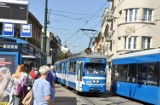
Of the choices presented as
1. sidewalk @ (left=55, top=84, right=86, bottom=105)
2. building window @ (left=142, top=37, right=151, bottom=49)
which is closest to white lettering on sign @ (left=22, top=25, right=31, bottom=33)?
sidewalk @ (left=55, top=84, right=86, bottom=105)

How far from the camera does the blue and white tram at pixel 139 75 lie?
1947cm

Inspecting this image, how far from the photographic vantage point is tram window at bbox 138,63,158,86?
64.0 ft

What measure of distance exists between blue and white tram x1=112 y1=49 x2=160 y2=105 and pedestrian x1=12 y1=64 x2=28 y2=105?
875 cm

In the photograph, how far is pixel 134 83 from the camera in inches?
924

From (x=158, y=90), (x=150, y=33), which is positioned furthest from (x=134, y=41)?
(x=158, y=90)

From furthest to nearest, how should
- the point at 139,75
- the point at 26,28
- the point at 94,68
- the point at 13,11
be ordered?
the point at 94,68 → the point at 139,75 → the point at 13,11 → the point at 26,28

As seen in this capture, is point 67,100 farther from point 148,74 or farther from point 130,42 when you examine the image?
point 130,42

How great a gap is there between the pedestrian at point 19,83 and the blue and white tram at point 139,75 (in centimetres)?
875

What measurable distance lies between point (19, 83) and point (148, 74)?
1039cm

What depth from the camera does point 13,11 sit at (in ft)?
73.4

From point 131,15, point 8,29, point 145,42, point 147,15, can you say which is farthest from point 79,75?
point 147,15

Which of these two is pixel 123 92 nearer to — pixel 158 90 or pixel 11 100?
pixel 158 90

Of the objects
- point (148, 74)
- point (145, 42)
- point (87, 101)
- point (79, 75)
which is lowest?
point (87, 101)

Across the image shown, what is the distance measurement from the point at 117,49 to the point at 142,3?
6.73 metres
